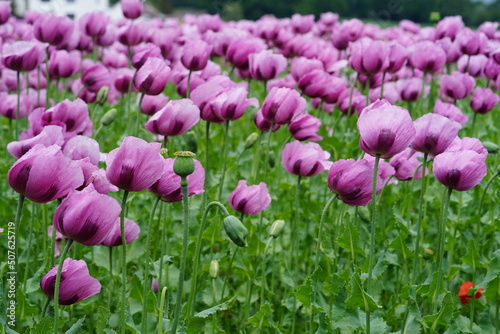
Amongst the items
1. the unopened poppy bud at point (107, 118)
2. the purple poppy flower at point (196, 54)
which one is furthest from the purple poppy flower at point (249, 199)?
the purple poppy flower at point (196, 54)

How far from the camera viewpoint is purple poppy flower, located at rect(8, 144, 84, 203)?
1198mm

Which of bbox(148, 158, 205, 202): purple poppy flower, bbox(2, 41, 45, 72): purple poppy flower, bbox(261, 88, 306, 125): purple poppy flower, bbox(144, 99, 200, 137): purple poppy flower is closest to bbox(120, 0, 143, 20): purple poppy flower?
bbox(2, 41, 45, 72): purple poppy flower

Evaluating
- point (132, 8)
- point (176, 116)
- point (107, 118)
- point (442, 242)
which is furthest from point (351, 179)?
point (132, 8)

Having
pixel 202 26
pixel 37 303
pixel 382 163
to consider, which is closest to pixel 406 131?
pixel 382 163

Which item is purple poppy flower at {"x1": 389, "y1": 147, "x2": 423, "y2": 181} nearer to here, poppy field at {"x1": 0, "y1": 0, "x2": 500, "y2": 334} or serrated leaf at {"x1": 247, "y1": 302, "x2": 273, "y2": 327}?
poppy field at {"x1": 0, "y1": 0, "x2": 500, "y2": 334}

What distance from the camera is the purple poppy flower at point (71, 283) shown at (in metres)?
1.37

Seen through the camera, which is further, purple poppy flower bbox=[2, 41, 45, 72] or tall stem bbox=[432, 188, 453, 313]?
purple poppy flower bbox=[2, 41, 45, 72]

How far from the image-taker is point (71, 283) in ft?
4.48

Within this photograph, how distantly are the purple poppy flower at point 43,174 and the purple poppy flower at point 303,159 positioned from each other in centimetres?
85

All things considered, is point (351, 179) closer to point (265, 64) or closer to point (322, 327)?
point (322, 327)

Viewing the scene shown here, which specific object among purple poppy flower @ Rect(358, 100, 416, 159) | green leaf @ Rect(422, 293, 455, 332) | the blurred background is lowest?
the blurred background

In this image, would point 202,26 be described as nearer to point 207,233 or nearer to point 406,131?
point 207,233

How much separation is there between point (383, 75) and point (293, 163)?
870 mm

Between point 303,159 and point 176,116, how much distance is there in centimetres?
44
